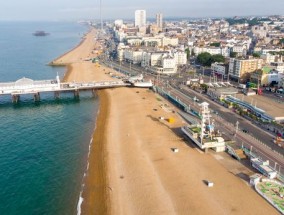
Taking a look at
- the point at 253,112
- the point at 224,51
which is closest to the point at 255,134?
the point at 253,112

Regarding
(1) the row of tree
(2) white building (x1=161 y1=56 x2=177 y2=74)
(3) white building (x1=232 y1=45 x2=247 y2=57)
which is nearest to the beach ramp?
(2) white building (x1=161 y1=56 x2=177 y2=74)

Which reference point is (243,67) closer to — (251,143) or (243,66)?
(243,66)

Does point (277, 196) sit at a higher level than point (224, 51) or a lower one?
lower

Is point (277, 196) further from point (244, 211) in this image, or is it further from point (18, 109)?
point (18, 109)

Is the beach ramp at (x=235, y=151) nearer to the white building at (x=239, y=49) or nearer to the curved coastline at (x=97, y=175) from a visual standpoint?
the curved coastline at (x=97, y=175)

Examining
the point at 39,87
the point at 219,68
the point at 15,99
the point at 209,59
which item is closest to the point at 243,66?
the point at 219,68

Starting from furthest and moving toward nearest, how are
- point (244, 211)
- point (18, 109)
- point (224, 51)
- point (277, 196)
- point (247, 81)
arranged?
point (224, 51) < point (247, 81) < point (18, 109) < point (277, 196) < point (244, 211)
